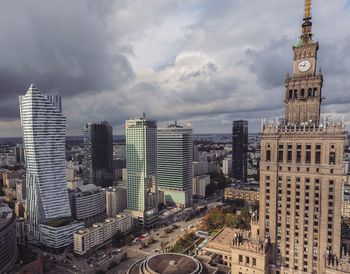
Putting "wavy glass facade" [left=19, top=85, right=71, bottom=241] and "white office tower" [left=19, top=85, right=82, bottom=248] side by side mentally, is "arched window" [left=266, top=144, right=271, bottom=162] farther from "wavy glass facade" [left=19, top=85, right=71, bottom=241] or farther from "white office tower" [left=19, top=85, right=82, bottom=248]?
"wavy glass facade" [left=19, top=85, right=71, bottom=241]

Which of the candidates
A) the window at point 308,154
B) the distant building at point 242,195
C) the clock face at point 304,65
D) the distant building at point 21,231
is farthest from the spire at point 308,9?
the distant building at point 242,195

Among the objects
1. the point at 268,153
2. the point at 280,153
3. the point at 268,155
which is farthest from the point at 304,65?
the point at 268,155

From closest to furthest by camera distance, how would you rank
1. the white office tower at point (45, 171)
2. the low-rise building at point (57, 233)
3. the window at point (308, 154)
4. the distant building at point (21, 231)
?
the window at point (308, 154)
the low-rise building at point (57, 233)
the white office tower at point (45, 171)
the distant building at point (21, 231)

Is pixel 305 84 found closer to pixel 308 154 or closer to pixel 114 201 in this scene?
pixel 308 154

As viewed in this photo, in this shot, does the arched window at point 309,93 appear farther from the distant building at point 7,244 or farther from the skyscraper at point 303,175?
the distant building at point 7,244

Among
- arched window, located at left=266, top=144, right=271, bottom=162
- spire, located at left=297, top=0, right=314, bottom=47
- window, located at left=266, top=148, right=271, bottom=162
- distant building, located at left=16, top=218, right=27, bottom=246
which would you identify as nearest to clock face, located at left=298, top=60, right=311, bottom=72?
spire, located at left=297, top=0, right=314, bottom=47
